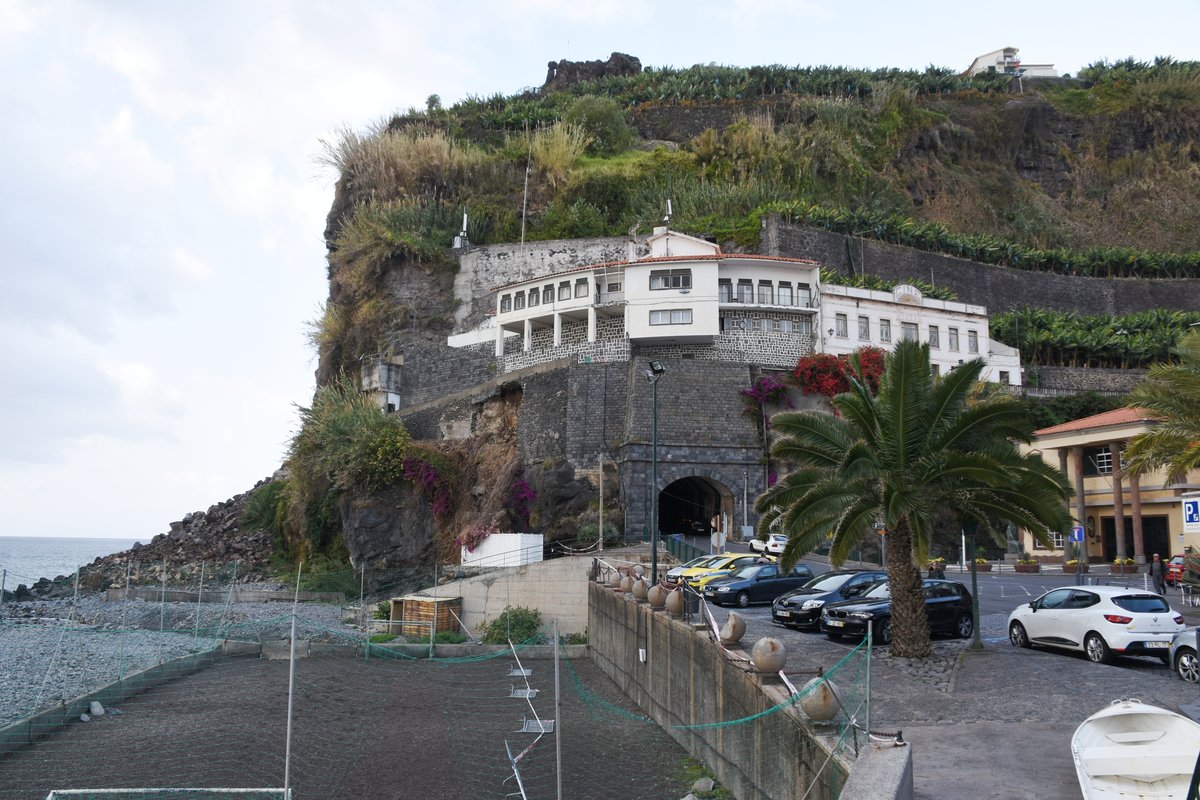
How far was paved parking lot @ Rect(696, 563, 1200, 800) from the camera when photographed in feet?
30.3

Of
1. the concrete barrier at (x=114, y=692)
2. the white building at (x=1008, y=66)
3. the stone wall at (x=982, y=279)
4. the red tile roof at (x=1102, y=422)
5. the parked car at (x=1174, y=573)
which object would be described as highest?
the white building at (x=1008, y=66)

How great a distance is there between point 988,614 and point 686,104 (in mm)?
60350

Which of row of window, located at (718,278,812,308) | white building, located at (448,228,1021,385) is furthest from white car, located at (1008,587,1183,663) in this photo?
row of window, located at (718,278,812,308)

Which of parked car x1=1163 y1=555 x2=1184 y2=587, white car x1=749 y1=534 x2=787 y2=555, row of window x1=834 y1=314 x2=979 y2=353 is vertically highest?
row of window x1=834 y1=314 x2=979 y2=353

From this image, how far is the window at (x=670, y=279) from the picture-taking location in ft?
139

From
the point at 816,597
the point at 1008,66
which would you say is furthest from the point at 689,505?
the point at 1008,66

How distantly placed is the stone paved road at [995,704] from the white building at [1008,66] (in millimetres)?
82960

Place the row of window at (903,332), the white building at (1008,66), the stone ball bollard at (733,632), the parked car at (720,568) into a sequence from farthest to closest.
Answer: the white building at (1008,66) → the row of window at (903,332) → the parked car at (720,568) → the stone ball bollard at (733,632)

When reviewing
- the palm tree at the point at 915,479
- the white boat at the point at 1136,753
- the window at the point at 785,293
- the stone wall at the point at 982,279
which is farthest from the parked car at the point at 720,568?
the stone wall at the point at 982,279

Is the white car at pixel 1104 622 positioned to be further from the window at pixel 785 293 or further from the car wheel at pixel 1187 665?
the window at pixel 785 293

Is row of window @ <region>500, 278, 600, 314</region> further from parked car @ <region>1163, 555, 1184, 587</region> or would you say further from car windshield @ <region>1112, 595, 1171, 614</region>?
car windshield @ <region>1112, 595, 1171, 614</region>

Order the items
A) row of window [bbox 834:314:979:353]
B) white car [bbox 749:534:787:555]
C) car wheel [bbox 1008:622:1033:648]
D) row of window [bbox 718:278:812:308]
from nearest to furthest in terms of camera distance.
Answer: car wheel [bbox 1008:622:1033:648], white car [bbox 749:534:787:555], row of window [bbox 718:278:812:308], row of window [bbox 834:314:979:353]

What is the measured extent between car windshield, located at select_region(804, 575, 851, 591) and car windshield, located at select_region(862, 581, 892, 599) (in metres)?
0.85

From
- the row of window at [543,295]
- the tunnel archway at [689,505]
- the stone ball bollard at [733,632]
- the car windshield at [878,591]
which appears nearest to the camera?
the stone ball bollard at [733,632]
